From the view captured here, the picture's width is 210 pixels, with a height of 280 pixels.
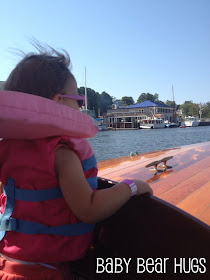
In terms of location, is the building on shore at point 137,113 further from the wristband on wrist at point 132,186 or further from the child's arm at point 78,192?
the child's arm at point 78,192

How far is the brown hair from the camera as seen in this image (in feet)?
2.43

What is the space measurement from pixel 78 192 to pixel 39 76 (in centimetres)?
35

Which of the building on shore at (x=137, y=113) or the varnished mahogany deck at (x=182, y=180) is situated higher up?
the building on shore at (x=137, y=113)

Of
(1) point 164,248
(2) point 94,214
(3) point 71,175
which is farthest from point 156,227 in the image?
(3) point 71,175

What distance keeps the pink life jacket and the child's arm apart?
3 cm

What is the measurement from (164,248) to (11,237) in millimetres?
522

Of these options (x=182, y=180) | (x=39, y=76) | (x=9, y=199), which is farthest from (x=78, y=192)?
(x=182, y=180)

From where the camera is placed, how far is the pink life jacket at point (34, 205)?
71cm

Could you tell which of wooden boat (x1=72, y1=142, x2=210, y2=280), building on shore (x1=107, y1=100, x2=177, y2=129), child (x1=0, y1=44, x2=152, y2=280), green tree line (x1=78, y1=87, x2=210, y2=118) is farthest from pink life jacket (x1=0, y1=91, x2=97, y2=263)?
building on shore (x1=107, y1=100, x2=177, y2=129)

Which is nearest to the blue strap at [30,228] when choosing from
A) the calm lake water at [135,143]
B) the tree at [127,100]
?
the calm lake water at [135,143]

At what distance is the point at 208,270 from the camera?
2.72 ft

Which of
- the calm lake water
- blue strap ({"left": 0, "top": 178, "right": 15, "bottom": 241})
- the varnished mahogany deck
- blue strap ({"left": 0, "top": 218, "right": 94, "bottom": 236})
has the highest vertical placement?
blue strap ({"left": 0, "top": 178, "right": 15, "bottom": 241})

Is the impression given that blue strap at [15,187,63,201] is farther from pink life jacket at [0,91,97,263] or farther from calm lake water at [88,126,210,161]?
calm lake water at [88,126,210,161]

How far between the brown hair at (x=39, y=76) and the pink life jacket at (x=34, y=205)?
5.9 inches
